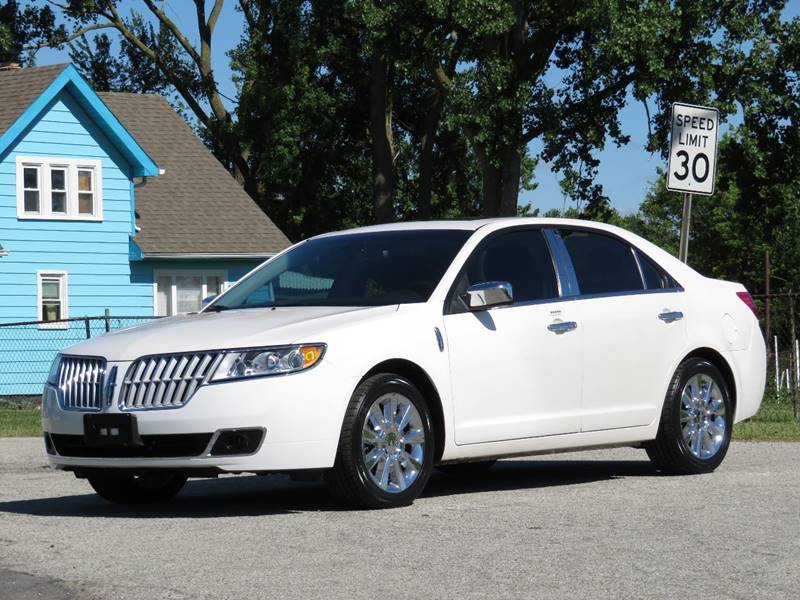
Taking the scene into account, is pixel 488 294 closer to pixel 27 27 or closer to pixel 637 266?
pixel 637 266

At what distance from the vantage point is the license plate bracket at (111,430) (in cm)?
879

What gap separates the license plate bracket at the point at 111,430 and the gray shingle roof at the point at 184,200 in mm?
26052

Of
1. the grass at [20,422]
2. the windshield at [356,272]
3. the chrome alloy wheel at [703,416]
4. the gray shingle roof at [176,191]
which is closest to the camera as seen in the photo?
the windshield at [356,272]

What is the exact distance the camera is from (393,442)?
9078 mm

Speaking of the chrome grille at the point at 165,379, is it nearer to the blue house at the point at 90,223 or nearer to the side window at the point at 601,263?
the side window at the point at 601,263

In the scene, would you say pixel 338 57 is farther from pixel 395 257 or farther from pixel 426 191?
pixel 395 257

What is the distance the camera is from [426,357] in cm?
930

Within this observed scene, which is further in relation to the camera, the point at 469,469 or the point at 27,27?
the point at 27,27

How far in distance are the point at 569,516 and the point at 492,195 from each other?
27.0m

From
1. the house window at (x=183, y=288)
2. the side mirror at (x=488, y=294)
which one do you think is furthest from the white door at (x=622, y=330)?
the house window at (x=183, y=288)

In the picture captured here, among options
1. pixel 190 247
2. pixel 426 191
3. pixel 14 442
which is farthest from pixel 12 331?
pixel 426 191

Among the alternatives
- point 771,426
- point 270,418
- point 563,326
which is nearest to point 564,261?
point 563,326

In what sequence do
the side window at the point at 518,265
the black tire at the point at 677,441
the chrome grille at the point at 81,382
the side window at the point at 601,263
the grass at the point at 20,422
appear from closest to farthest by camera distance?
the chrome grille at the point at 81,382, the side window at the point at 518,265, the side window at the point at 601,263, the black tire at the point at 677,441, the grass at the point at 20,422

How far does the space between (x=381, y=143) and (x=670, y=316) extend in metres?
34.4
